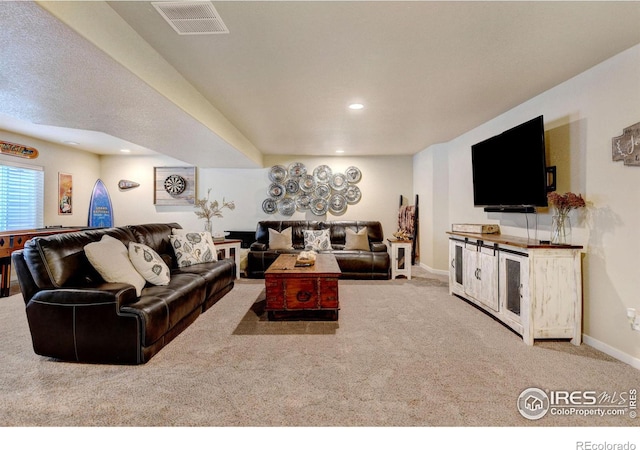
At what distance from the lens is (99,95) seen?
2572mm

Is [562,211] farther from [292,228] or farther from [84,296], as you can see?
[292,228]

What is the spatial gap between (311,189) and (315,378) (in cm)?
484

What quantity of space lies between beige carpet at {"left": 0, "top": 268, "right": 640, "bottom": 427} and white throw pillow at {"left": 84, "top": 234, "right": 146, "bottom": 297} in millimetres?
652

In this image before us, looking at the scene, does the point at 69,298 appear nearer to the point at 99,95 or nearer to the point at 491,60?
the point at 99,95

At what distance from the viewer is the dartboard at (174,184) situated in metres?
6.66

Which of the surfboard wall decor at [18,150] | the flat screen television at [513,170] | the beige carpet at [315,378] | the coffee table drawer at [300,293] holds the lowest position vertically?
the beige carpet at [315,378]

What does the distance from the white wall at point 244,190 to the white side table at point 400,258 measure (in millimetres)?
1490

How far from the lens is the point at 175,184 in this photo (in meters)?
6.67

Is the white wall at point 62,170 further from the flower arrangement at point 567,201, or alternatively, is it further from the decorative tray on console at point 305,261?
the flower arrangement at point 567,201

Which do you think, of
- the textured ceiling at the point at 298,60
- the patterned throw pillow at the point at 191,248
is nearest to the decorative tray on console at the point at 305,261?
the patterned throw pillow at the point at 191,248

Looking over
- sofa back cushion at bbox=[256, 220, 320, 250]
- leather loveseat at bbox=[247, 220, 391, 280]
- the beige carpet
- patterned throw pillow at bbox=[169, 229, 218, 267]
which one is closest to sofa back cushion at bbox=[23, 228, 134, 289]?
the beige carpet

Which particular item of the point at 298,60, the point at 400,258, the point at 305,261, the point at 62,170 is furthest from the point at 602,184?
the point at 62,170

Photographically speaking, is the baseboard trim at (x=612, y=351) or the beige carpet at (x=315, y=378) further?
the baseboard trim at (x=612, y=351)

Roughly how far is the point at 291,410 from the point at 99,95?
2872 millimetres
